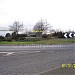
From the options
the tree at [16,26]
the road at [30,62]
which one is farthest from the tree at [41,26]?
the road at [30,62]

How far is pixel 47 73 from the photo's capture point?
35.6 feet

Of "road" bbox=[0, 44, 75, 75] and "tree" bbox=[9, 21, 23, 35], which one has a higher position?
"tree" bbox=[9, 21, 23, 35]

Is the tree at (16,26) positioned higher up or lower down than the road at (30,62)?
higher up

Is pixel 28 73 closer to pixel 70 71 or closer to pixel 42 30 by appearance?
pixel 70 71

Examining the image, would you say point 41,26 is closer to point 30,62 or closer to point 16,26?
point 16,26

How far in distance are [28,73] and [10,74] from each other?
77cm

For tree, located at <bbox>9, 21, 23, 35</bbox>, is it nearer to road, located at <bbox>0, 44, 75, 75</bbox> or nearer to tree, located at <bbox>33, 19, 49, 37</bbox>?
tree, located at <bbox>33, 19, 49, 37</bbox>

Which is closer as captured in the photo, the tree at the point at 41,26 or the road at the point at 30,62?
the road at the point at 30,62

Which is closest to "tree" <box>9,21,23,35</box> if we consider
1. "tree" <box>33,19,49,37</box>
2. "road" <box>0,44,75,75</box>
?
"tree" <box>33,19,49,37</box>

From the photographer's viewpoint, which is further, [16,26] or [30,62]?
[16,26]

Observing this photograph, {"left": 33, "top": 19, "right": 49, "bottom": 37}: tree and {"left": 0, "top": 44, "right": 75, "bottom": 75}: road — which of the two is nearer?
{"left": 0, "top": 44, "right": 75, "bottom": 75}: road

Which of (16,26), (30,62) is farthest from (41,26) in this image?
(30,62)

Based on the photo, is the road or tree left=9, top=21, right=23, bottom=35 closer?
the road

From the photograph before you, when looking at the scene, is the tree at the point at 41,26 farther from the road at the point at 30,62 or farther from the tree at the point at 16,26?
the road at the point at 30,62
